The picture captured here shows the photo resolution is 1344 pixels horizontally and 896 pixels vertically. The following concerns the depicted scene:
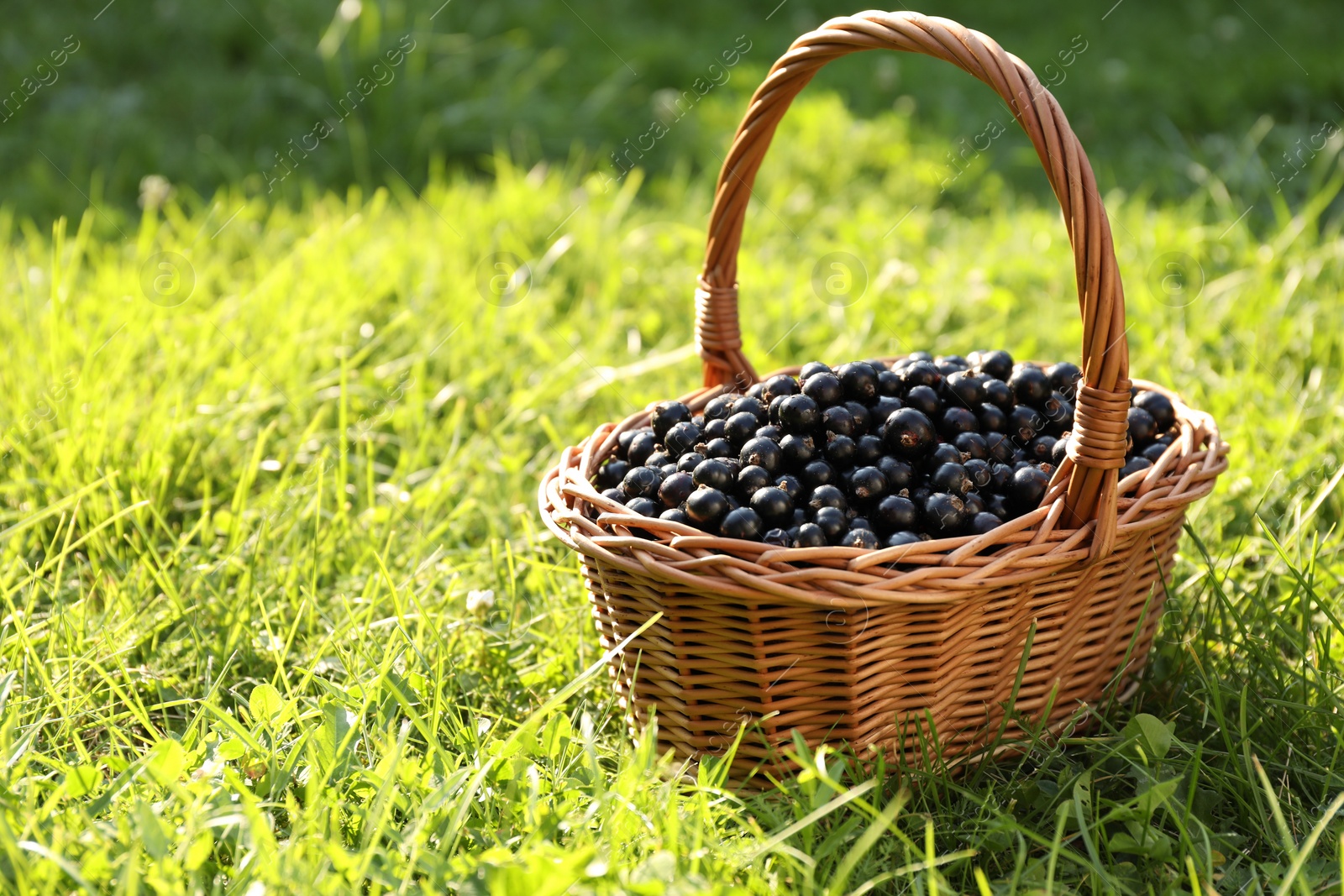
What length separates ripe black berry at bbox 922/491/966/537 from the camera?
158 cm

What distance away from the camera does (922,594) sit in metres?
1.42

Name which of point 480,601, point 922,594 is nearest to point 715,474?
point 922,594

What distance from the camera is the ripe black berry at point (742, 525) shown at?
5.13ft

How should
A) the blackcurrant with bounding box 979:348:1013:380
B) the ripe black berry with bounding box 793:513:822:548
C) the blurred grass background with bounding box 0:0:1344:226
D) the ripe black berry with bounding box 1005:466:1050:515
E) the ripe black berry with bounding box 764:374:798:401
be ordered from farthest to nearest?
the blurred grass background with bounding box 0:0:1344:226 < the blackcurrant with bounding box 979:348:1013:380 < the ripe black berry with bounding box 764:374:798:401 < the ripe black berry with bounding box 1005:466:1050:515 < the ripe black berry with bounding box 793:513:822:548

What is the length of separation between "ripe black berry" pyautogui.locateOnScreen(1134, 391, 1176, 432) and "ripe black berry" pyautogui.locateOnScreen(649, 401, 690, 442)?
2.56 ft

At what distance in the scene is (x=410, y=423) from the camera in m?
2.71

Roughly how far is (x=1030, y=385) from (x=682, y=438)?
598mm

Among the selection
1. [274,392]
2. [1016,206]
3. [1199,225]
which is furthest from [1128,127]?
[274,392]

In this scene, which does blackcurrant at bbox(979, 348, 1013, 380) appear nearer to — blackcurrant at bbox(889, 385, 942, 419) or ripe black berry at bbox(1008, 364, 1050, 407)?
ripe black berry at bbox(1008, 364, 1050, 407)

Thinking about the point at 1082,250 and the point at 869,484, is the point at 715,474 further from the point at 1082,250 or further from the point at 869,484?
the point at 1082,250

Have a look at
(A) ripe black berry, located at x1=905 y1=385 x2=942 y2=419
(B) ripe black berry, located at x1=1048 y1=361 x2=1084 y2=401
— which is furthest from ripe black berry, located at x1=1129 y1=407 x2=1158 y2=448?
(A) ripe black berry, located at x1=905 y1=385 x2=942 y2=419

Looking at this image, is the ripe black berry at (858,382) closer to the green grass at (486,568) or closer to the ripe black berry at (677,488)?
the ripe black berry at (677,488)

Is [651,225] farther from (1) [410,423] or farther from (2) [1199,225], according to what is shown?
(2) [1199,225]

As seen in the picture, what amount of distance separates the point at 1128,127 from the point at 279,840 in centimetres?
460
